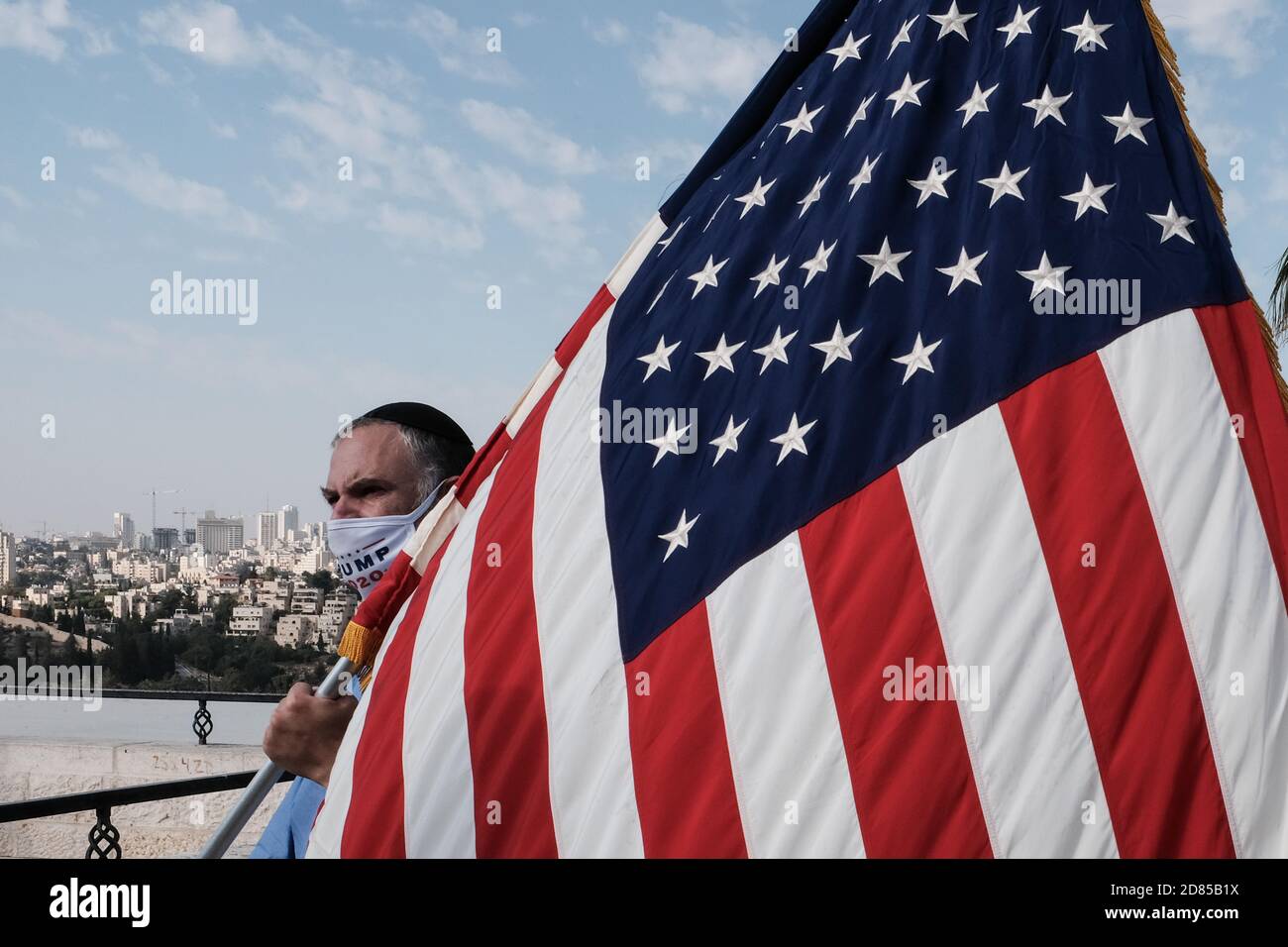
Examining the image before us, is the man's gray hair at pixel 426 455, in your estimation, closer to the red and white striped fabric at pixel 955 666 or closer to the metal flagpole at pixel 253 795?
the metal flagpole at pixel 253 795

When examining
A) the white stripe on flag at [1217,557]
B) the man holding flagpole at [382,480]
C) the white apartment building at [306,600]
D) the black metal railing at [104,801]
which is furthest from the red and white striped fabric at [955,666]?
the white apartment building at [306,600]

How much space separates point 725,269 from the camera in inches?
87.5

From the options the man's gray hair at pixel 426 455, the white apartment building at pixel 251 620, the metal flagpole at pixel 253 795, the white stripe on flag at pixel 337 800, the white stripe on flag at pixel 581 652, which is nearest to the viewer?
the white stripe on flag at pixel 581 652

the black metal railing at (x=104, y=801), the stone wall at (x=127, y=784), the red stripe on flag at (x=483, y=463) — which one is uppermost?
the red stripe on flag at (x=483, y=463)

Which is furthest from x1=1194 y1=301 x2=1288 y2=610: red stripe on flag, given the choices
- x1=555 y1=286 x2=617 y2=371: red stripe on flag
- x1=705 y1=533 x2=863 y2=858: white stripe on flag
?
x1=555 y1=286 x2=617 y2=371: red stripe on flag

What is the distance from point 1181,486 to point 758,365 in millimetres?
798

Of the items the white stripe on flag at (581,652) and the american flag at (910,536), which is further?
the white stripe on flag at (581,652)

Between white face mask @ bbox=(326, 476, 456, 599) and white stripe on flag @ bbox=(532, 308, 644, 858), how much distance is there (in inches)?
35.8

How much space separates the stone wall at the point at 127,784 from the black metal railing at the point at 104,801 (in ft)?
9.69

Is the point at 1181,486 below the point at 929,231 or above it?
below

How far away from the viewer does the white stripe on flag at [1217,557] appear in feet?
5.13
